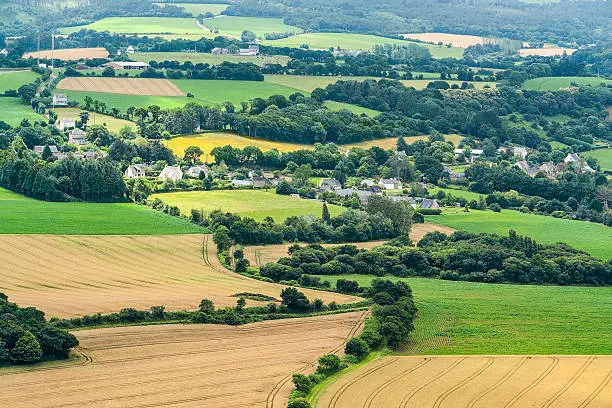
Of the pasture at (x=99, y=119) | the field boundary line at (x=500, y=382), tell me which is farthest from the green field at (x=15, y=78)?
the field boundary line at (x=500, y=382)

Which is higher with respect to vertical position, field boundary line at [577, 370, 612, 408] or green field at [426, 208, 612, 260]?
field boundary line at [577, 370, 612, 408]

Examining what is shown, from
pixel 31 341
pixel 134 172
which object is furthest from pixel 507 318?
pixel 134 172

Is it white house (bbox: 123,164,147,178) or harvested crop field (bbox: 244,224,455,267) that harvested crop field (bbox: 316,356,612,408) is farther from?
white house (bbox: 123,164,147,178)

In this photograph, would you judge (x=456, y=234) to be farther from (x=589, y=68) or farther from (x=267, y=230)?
(x=589, y=68)

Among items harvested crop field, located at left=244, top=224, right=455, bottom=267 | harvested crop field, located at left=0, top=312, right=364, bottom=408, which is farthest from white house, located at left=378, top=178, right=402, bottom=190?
harvested crop field, located at left=0, top=312, right=364, bottom=408

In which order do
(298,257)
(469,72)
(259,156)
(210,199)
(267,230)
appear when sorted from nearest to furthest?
(298,257) → (267,230) → (210,199) → (259,156) → (469,72)

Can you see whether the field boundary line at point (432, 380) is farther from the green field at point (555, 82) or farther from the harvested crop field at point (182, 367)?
the green field at point (555, 82)

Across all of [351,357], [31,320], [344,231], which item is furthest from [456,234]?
[31,320]
